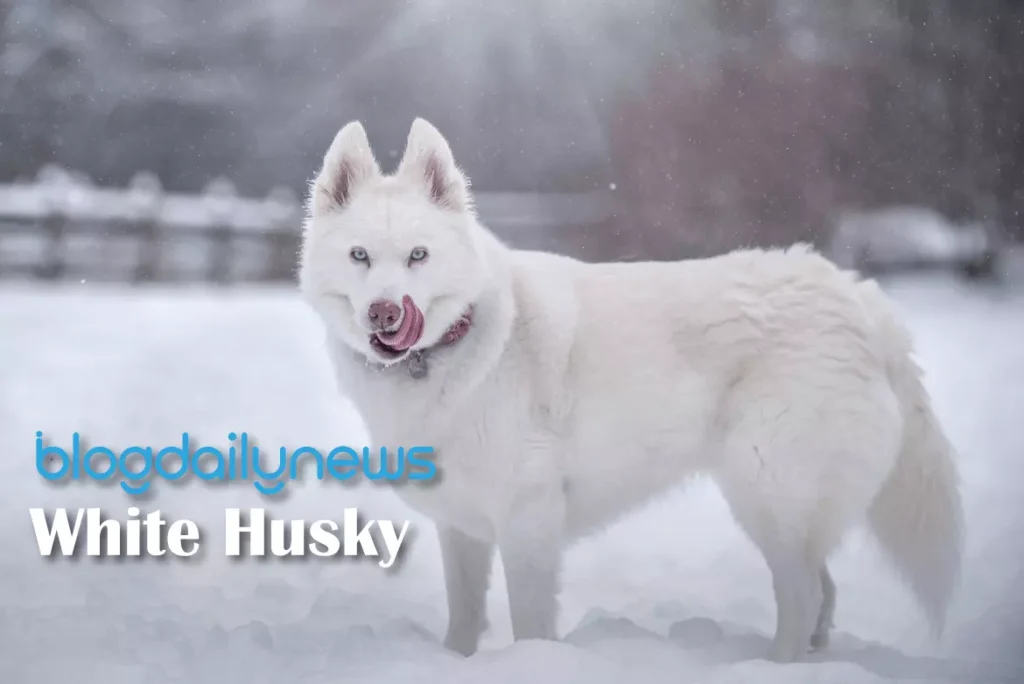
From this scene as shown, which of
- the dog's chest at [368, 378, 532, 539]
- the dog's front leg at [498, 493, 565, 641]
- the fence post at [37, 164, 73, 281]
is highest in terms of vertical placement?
the fence post at [37, 164, 73, 281]

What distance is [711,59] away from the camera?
4.69 metres

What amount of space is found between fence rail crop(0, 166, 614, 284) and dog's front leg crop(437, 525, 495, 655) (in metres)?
3.43

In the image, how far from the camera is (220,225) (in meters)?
5.90

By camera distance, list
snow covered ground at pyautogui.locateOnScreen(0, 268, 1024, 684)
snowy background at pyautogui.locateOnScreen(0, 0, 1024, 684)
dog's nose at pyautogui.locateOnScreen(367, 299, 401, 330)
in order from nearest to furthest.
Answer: dog's nose at pyautogui.locateOnScreen(367, 299, 401, 330)
snow covered ground at pyautogui.locateOnScreen(0, 268, 1024, 684)
snowy background at pyautogui.locateOnScreen(0, 0, 1024, 684)

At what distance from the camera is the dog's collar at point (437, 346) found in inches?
Answer: 74.5

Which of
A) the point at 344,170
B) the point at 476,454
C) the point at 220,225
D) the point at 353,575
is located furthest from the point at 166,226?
the point at 476,454

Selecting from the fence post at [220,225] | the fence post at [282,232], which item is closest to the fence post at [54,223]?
the fence post at [220,225]

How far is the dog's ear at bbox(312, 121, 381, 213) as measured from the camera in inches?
72.3

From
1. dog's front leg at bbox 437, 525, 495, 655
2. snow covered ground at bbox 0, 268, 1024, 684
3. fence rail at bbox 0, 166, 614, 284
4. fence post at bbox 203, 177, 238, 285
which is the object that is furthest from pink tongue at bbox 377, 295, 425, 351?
fence post at bbox 203, 177, 238, 285

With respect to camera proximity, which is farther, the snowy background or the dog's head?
the snowy background

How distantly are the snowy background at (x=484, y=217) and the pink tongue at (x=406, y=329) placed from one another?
26.5 inches

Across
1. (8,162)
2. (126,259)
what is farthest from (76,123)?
(126,259)

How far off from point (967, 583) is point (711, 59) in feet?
10.5

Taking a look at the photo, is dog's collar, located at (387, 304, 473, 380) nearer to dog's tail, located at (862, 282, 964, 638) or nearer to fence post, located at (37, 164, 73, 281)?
dog's tail, located at (862, 282, 964, 638)
